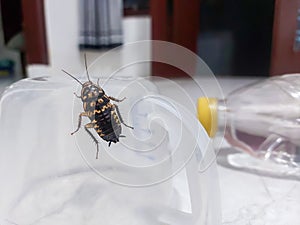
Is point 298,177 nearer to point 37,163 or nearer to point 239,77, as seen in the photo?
point 37,163

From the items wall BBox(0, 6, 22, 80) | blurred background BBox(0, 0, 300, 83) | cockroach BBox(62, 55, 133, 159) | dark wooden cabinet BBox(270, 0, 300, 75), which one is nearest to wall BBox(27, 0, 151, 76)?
blurred background BBox(0, 0, 300, 83)

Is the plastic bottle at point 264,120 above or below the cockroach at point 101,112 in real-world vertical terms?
below

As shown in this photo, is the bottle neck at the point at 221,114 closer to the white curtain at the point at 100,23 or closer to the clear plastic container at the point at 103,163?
the clear plastic container at the point at 103,163

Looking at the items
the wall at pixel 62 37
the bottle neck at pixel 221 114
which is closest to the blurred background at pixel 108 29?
the wall at pixel 62 37

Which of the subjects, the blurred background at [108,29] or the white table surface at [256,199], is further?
the blurred background at [108,29]

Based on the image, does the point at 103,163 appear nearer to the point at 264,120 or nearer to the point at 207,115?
the point at 207,115

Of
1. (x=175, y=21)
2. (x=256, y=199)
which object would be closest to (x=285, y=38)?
(x=175, y=21)

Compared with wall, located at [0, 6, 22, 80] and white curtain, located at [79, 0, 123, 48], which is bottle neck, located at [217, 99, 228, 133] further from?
wall, located at [0, 6, 22, 80]
